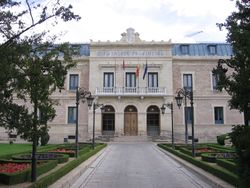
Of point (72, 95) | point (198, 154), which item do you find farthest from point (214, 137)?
point (198, 154)

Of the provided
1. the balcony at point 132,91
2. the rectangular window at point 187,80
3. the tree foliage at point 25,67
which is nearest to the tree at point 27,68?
the tree foliage at point 25,67

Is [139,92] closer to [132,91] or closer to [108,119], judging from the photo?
[132,91]

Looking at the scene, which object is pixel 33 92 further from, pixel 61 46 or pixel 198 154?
pixel 198 154

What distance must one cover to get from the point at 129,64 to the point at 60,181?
103ft

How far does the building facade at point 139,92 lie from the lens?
132ft

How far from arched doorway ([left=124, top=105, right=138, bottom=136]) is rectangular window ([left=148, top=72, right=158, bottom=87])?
364 centimetres

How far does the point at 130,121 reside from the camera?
40.4 metres


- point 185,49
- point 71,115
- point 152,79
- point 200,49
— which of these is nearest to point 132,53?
point 152,79

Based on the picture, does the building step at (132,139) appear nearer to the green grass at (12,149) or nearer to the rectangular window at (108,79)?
the rectangular window at (108,79)

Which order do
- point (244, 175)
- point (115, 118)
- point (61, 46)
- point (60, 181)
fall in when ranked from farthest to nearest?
point (115, 118) < point (60, 181) < point (61, 46) < point (244, 175)

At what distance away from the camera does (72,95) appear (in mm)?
41094

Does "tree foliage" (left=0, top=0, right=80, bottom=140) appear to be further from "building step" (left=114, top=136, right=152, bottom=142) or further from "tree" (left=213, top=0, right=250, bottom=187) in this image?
"building step" (left=114, top=136, right=152, bottom=142)

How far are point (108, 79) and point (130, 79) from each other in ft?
9.00

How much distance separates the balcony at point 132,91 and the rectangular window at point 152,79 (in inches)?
29.0
